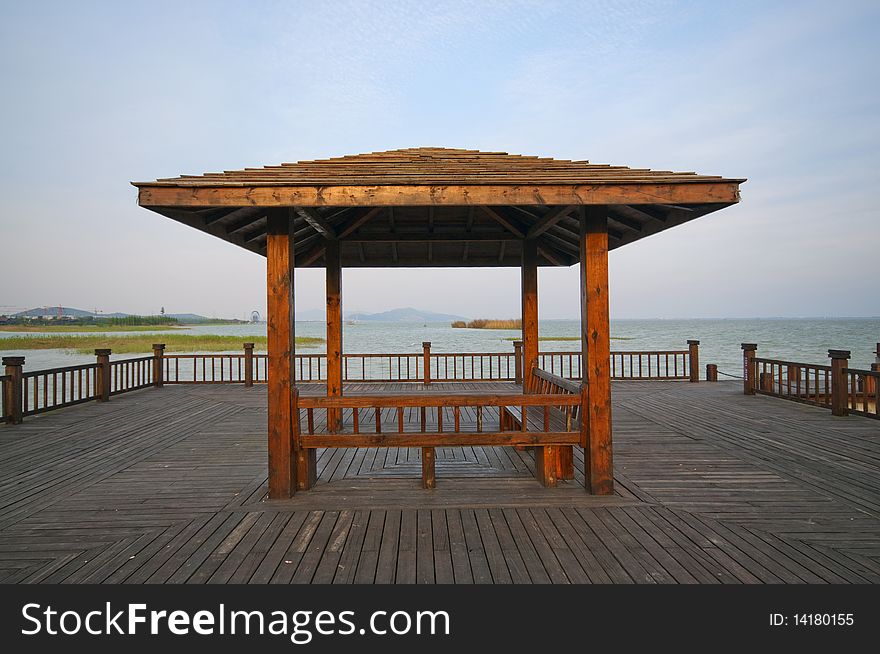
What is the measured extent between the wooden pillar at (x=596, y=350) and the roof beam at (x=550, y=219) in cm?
37

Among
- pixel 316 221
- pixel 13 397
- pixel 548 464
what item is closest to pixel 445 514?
pixel 548 464

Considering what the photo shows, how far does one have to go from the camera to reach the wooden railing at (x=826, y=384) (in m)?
6.96

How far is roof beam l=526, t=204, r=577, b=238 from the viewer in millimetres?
4312

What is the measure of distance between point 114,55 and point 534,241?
50.1ft

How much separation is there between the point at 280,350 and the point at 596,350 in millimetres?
2808

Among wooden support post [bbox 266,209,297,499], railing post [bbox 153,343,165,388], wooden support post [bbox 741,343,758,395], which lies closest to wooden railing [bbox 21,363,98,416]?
railing post [bbox 153,343,165,388]

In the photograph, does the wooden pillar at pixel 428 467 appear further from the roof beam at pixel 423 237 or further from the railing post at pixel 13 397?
the railing post at pixel 13 397

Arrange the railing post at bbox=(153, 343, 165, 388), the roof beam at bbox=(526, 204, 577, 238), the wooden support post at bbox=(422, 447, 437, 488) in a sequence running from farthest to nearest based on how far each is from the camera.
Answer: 1. the railing post at bbox=(153, 343, 165, 388)
2. the roof beam at bbox=(526, 204, 577, 238)
3. the wooden support post at bbox=(422, 447, 437, 488)

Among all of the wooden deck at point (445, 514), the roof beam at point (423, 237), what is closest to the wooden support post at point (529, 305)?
the roof beam at point (423, 237)

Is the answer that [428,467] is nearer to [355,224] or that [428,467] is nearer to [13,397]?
[355,224]

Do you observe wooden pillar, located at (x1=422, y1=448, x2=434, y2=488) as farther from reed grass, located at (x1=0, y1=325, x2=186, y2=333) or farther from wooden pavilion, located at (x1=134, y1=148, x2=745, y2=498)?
reed grass, located at (x1=0, y1=325, x2=186, y2=333)

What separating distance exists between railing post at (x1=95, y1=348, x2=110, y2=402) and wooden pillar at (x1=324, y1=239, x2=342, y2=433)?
572cm

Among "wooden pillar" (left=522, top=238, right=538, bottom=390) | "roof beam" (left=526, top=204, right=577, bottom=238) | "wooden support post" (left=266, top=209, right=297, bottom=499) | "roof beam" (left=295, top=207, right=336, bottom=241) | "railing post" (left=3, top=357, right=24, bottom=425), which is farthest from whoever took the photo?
"railing post" (left=3, top=357, right=24, bottom=425)

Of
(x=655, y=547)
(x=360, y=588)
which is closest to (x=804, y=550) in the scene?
(x=655, y=547)
